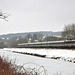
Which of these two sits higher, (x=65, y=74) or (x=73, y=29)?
(x=73, y=29)

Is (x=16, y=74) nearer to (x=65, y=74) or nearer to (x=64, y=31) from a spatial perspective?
(x=65, y=74)

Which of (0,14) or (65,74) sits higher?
(0,14)

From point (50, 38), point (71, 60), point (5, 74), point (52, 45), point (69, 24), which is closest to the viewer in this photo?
point (5, 74)

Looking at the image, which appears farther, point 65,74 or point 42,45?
point 42,45

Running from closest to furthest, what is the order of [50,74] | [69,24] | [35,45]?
1. [50,74]
2. [35,45]
3. [69,24]

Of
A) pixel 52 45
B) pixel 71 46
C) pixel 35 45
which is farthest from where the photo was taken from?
pixel 35 45

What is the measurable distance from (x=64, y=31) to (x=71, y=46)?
60.4 m

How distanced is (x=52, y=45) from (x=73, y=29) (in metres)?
52.4

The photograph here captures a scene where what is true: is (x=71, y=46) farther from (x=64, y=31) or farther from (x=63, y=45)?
(x=64, y=31)

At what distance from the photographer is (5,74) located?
4.77 metres

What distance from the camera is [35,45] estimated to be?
172 feet

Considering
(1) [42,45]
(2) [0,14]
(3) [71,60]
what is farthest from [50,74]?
(1) [42,45]

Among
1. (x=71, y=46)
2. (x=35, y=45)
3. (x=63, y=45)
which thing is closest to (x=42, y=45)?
(x=35, y=45)

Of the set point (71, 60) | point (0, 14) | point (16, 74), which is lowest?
point (71, 60)
